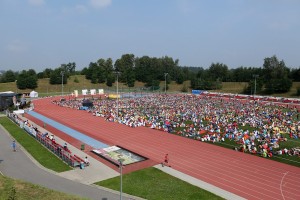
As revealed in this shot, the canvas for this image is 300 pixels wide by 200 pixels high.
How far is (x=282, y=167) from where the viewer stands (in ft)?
73.9

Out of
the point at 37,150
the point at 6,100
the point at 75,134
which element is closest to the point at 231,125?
the point at 75,134

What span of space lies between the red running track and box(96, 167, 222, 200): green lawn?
180 cm

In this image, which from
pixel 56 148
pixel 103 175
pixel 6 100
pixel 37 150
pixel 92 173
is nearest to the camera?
pixel 103 175

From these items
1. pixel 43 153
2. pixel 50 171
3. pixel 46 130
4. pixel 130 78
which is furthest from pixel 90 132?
pixel 130 78

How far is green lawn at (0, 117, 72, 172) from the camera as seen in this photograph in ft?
75.7

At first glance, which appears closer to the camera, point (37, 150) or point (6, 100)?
point (37, 150)

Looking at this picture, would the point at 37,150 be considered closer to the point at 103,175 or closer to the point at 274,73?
the point at 103,175

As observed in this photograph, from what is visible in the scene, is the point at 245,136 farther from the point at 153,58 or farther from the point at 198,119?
the point at 153,58

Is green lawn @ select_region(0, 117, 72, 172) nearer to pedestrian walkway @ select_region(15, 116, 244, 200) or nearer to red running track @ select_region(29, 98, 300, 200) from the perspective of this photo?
pedestrian walkway @ select_region(15, 116, 244, 200)

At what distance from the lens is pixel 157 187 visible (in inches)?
747

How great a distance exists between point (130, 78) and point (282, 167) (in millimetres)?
90250

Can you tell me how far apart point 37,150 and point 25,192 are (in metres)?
12.9

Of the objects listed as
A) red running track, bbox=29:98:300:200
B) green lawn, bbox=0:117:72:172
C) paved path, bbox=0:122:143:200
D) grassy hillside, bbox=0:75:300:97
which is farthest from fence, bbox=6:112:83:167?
grassy hillside, bbox=0:75:300:97

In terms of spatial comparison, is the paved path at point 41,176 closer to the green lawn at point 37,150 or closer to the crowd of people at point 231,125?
the green lawn at point 37,150
